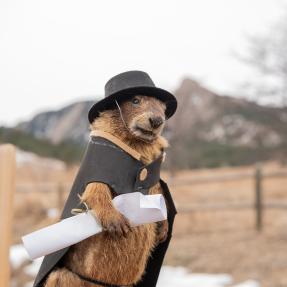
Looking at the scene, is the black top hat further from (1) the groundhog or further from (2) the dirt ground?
(2) the dirt ground

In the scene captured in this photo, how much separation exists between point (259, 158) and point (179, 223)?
8.33m

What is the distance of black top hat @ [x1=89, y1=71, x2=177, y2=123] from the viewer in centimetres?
174

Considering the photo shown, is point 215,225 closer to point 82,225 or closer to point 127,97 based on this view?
point 127,97

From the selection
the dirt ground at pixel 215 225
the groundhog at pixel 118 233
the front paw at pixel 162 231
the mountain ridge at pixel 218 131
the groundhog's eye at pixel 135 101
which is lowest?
the mountain ridge at pixel 218 131

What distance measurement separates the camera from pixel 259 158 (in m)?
16.9

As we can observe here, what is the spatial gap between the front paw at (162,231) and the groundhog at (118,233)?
0.16 ft

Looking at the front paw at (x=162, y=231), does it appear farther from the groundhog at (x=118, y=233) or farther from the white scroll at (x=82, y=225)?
the white scroll at (x=82, y=225)

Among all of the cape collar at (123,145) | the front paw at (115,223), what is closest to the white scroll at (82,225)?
the front paw at (115,223)

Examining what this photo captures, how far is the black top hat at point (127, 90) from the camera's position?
5.69 feet

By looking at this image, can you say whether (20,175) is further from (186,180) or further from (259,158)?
(259,158)

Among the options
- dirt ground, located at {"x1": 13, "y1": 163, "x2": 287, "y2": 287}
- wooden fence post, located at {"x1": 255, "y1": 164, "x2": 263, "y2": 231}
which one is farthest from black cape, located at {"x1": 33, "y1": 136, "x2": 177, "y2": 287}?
wooden fence post, located at {"x1": 255, "y1": 164, "x2": 263, "y2": 231}

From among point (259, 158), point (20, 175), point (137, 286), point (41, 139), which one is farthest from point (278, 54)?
point (137, 286)

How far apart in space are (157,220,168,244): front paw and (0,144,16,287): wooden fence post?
1.57ft

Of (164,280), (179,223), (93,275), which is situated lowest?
(179,223)
